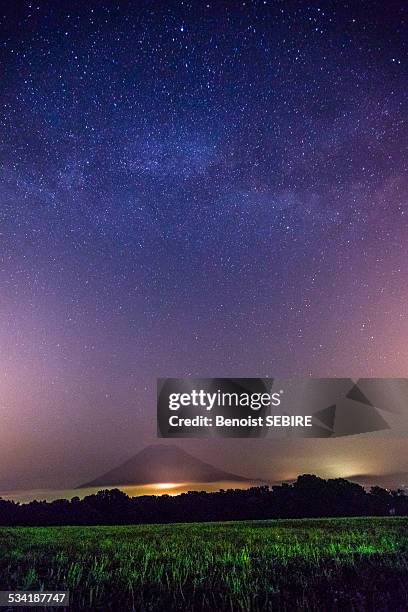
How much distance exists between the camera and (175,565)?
370 inches

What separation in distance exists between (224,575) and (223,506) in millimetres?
27498

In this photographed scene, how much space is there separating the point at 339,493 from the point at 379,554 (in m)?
33.5

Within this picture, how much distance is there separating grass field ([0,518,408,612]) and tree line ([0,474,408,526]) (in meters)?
20.0

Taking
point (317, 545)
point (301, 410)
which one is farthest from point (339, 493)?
point (317, 545)

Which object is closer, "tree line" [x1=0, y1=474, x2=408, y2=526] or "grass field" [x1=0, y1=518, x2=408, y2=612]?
"grass field" [x1=0, y1=518, x2=408, y2=612]

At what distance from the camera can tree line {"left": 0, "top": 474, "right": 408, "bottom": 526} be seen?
31.1m

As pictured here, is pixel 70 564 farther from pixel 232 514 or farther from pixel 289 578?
pixel 232 514

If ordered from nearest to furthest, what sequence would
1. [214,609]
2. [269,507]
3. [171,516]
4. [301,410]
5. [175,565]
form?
1. [214,609]
2. [175,565]
3. [301,410]
4. [171,516]
5. [269,507]

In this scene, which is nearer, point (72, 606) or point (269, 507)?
point (72, 606)

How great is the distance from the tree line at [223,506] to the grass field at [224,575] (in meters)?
20.0

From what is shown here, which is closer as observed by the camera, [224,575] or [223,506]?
[224,575]

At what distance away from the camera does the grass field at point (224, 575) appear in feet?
23.4

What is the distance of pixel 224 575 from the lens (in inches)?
333

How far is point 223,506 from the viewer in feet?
114
